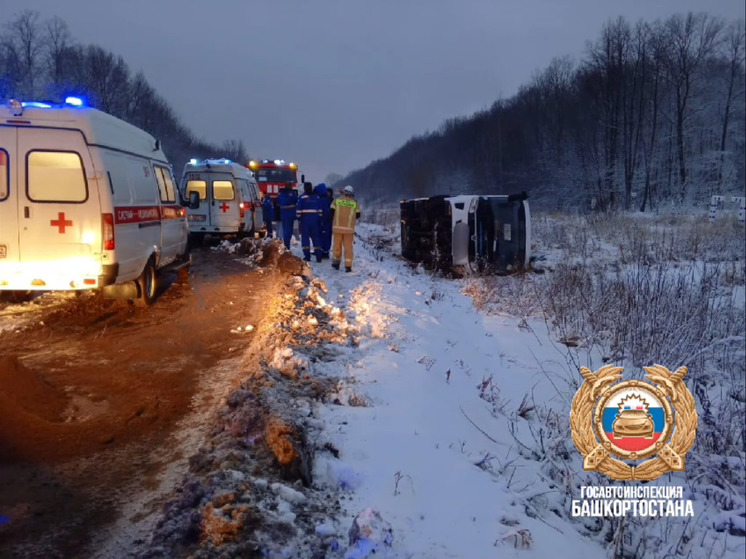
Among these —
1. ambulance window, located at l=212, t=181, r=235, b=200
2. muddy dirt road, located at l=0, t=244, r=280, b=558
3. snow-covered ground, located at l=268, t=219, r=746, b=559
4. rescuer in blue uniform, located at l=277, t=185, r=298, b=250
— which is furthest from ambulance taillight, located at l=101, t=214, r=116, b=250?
ambulance window, located at l=212, t=181, r=235, b=200

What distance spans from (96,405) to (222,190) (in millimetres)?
11136

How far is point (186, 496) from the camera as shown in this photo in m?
2.94

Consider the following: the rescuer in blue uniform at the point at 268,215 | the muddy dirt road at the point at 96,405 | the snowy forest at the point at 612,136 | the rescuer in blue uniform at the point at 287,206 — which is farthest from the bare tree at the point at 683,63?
the rescuer in blue uniform at the point at 268,215

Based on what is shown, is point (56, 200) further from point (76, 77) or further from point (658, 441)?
point (76, 77)

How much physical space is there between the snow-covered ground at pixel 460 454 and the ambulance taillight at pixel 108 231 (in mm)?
3048

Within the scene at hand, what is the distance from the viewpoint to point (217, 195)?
14961 mm

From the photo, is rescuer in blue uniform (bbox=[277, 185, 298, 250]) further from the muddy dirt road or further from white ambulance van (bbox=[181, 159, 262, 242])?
the muddy dirt road

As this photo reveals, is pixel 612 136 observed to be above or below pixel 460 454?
above

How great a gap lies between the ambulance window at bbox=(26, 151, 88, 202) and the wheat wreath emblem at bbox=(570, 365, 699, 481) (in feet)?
19.4

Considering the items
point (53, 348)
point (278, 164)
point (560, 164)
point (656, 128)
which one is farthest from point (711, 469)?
point (278, 164)

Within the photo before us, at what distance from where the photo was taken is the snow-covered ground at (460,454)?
280cm

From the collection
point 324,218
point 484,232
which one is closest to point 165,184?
point 324,218

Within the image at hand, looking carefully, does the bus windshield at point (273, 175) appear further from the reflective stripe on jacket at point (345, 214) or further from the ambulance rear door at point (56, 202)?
the ambulance rear door at point (56, 202)

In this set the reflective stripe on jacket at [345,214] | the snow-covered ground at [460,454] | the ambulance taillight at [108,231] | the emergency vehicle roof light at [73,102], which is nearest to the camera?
the snow-covered ground at [460,454]
